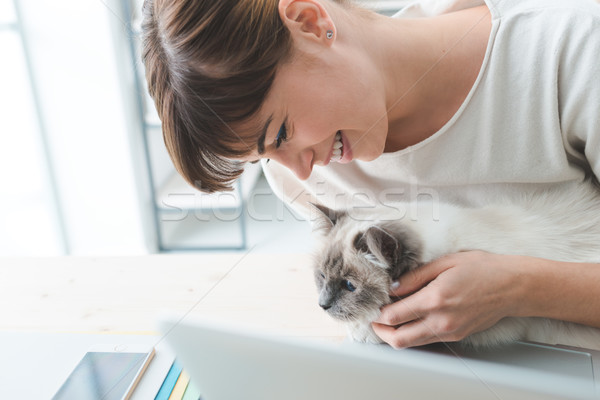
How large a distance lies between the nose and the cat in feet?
0.47

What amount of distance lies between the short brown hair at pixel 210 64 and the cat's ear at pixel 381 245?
0.84ft

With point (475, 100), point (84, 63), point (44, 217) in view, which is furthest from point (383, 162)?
point (44, 217)

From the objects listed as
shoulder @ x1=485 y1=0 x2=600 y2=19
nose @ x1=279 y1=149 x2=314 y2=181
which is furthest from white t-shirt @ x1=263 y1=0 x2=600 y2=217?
nose @ x1=279 y1=149 x2=314 y2=181

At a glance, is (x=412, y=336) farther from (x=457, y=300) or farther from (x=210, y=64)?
(x=210, y=64)

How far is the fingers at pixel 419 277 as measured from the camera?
2.60 ft

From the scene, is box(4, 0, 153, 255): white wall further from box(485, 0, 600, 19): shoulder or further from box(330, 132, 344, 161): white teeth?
box(485, 0, 600, 19): shoulder

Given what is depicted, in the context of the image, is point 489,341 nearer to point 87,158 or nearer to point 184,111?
point 184,111

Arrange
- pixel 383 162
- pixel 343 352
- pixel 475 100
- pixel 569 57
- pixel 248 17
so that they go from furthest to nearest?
pixel 383 162 < pixel 475 100 < pixel 569 57 < pixel 248 17 < pixel 343 352

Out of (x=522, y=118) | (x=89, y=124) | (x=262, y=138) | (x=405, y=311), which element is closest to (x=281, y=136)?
(x=262, y=138)

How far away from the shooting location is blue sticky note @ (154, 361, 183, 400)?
2.54ft

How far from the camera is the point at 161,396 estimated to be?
77 centimetres

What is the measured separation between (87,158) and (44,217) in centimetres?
38

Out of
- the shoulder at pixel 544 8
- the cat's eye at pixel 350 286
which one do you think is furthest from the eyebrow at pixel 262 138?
the shoulder at pixel 544 8

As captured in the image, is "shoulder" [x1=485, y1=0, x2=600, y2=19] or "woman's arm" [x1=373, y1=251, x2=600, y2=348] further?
"shoulder" [x1=485, y1=0, x2=600, y2=19]
